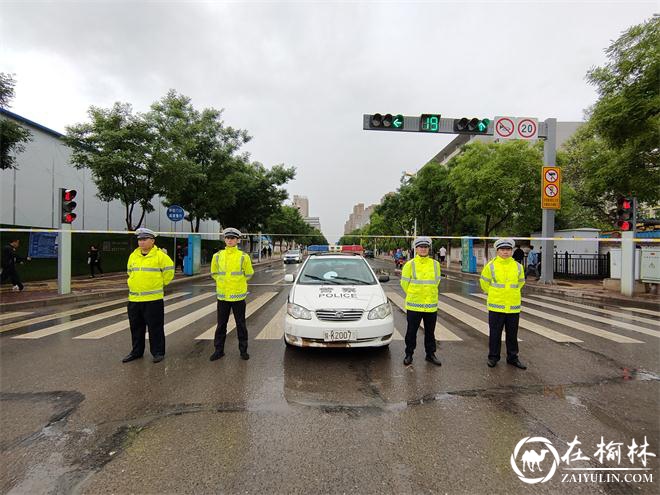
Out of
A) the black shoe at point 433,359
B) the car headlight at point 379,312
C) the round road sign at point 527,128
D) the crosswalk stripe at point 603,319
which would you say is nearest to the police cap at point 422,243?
the car headlight at point 379,312

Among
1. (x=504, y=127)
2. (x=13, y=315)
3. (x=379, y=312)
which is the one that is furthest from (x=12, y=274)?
(x=504, y=127)

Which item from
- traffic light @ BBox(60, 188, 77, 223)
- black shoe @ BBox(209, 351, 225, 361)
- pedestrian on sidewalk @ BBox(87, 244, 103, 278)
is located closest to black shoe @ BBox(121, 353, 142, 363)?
black shoe @ BBox(209, 351, 225, 361)

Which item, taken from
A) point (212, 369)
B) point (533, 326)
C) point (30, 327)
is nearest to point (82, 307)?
point (30, 327)

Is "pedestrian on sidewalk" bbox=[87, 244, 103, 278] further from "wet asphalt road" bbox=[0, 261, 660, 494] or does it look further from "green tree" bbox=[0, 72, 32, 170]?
"wet asphalt road" bbox=[0, 261, 660, 494]

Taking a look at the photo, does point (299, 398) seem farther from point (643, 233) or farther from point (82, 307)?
point (643, 233)

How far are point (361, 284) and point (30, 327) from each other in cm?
684

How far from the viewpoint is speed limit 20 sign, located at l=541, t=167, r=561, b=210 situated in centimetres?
1528

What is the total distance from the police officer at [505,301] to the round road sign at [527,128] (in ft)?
35.8

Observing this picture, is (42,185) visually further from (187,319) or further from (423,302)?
(423,302)

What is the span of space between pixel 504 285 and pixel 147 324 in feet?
16.4

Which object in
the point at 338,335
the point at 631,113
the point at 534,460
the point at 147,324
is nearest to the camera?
the point at 534,460

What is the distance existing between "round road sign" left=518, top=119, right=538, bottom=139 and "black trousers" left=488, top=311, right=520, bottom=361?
1129cm

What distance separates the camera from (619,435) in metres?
3.08

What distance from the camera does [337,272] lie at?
6164 millimetres
